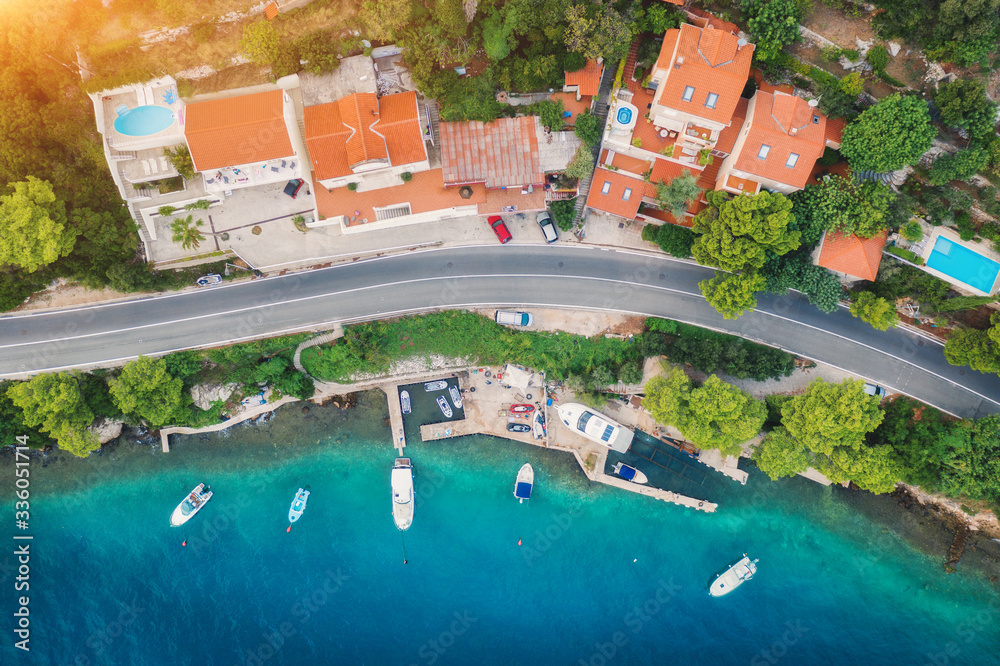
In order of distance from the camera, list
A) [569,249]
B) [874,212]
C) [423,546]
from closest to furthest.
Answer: [874,212]
[569,249]
[423,546]

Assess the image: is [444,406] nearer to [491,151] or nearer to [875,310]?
[491,151]

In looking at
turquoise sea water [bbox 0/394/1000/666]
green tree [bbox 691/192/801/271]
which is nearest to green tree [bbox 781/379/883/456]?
turquoise sea water [bbox 0/394/1000/666]

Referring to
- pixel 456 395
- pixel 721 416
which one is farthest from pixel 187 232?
pixel 721 416

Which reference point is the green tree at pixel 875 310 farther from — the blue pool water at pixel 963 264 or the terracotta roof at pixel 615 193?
the terracotta roof at pixel 615 193

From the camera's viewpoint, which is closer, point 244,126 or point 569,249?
point 244,126

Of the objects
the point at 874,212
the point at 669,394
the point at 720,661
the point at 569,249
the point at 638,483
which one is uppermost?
the point at 874,212

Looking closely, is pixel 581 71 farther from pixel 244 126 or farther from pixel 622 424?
pixel 622 424

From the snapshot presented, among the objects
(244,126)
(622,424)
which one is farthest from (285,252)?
(622,424)

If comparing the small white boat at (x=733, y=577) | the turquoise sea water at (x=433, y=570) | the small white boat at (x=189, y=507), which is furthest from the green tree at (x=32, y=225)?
the small white boat at (x=733, y=577)
